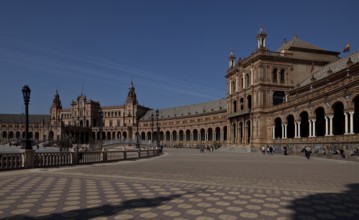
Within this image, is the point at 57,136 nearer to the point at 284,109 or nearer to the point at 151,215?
the point at 284,109

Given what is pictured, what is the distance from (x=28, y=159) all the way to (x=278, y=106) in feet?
145

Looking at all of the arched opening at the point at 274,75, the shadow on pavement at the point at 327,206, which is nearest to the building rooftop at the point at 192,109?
the arched opening at the point at 274,75

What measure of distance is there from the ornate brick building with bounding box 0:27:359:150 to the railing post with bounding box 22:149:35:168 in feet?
98.0

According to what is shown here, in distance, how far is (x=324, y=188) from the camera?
1097cm

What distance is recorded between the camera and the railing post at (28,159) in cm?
1720

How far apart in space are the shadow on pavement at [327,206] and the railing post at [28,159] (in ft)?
48.8

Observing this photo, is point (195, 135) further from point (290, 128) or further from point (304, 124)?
point (304, 124)

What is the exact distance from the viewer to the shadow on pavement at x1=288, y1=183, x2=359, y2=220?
6.93 m

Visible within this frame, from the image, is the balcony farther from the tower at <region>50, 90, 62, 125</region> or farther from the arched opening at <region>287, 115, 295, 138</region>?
the tower at <region>50, 90, 62, 125</region>

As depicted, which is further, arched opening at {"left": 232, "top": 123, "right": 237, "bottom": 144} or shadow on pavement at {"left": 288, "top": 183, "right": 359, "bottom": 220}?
arched opening at {"left": 232, "top": 123, "right": 237, "bottom": 144}

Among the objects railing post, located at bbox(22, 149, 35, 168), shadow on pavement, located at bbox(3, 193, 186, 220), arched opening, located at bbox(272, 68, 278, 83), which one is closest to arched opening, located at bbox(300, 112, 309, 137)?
arched opening, located at bbox(272, 68, 278, 83)

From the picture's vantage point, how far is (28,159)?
57.0ft

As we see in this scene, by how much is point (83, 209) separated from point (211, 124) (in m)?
86.9

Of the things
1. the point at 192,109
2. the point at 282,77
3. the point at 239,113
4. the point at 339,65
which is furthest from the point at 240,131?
the point at 192,109
